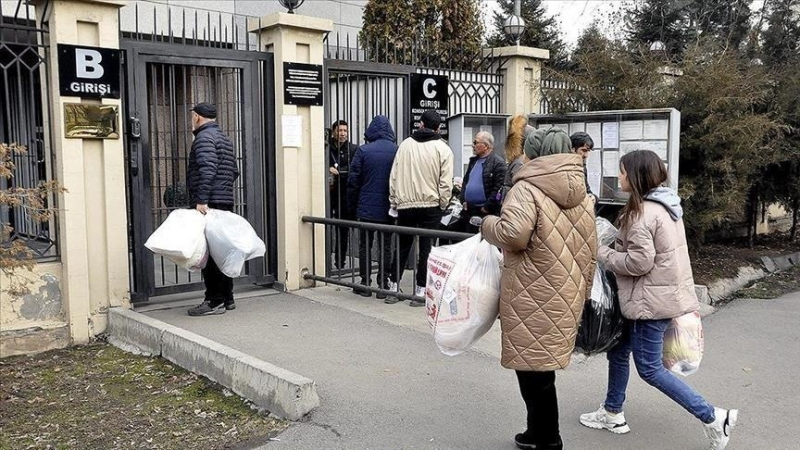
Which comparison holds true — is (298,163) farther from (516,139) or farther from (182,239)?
(516,139)

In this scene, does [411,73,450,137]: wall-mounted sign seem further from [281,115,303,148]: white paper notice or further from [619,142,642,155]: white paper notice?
[619,142,642,155]: white paper notice

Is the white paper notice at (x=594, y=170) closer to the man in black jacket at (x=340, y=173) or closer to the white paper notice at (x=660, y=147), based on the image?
the white paper notice at (x=660, y=147)

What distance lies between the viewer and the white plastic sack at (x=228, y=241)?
6.05 meters

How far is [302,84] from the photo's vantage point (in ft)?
24.0

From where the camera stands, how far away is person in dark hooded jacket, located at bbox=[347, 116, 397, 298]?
287 inches

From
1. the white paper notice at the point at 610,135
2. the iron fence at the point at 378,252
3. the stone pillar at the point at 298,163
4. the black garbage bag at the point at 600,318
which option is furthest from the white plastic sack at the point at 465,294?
the white paper notice at the point at 610,135

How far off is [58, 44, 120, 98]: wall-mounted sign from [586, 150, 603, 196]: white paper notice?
493 centimetres

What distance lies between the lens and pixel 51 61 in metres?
5.83

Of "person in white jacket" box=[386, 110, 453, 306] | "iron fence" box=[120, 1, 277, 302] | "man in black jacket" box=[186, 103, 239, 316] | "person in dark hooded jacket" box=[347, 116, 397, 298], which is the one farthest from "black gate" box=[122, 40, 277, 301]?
"person in white jacket" box=[386, 110, 453, 306]

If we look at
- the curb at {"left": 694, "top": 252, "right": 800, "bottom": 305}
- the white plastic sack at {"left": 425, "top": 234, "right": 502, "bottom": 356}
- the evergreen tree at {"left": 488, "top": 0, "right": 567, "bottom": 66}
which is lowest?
the curb at {"left": 694, "top": 252, "right": 800, "bottom": 305}

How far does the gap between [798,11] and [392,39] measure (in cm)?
750

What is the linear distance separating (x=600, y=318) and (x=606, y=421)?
74 centimetres

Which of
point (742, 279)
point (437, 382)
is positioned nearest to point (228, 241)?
point (437, 382)

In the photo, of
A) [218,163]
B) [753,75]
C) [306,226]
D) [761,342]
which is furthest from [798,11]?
[218,163]
